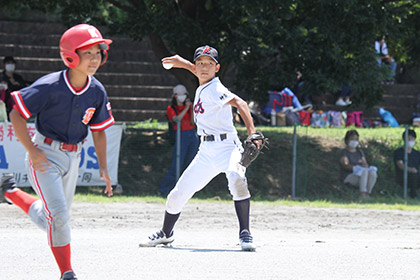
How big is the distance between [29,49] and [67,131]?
2101 cm

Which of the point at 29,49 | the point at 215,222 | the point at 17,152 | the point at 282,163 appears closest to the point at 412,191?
the point at 282,163

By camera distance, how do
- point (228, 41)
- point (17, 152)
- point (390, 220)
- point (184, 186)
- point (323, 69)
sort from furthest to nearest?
point (228, 41)
point (323, 69)
point (17, 152)
point (390, 220)
point (184, 186)

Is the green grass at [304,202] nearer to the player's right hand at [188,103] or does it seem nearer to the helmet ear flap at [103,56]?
the player's right hand at [188,103]

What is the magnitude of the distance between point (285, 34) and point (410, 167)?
445cm

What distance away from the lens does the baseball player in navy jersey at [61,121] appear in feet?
19.2

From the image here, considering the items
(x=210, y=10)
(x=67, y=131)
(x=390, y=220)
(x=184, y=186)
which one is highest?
(x=210, y=10)

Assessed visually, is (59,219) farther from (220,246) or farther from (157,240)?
(220,246)

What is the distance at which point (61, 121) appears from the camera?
6.04m

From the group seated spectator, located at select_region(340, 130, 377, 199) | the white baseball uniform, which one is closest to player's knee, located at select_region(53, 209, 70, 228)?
the white baseball uniform

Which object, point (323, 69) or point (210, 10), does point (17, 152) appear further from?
point (323, 69)

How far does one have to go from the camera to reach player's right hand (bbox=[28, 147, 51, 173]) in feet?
19.3

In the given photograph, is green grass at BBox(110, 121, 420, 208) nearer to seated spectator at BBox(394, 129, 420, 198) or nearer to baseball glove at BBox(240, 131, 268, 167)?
seated spectator at BBox(394, 129, 420, 198)

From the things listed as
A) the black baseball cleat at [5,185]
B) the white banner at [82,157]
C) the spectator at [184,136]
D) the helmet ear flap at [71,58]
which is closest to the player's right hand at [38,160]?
the black baseball cleat at [5,185]

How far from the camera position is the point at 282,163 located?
18.6 metres
